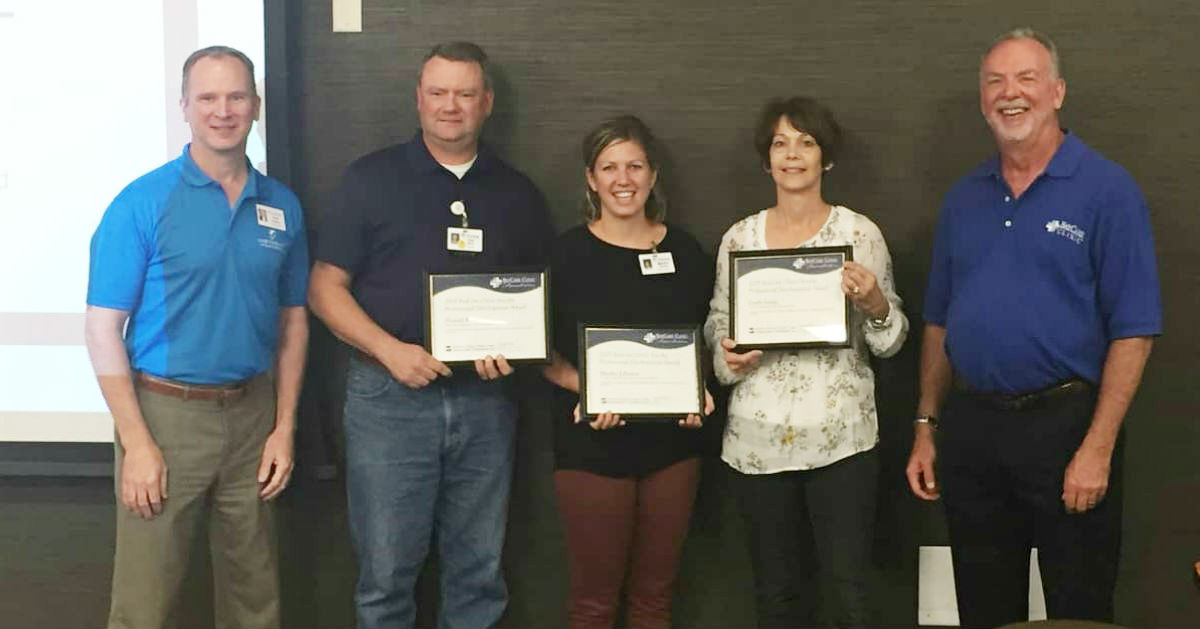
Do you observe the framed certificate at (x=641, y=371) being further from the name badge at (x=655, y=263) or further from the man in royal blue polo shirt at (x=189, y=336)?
the man in royal blue polo shirt at (x=189, y=336)

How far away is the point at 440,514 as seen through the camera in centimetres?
259

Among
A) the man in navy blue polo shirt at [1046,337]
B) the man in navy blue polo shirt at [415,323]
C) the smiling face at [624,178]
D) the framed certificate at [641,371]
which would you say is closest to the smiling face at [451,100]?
the man in navy blue polo shirt at [415,323]

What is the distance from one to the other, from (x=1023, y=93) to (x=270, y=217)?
1.69 metres

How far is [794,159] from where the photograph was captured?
2.39 metres

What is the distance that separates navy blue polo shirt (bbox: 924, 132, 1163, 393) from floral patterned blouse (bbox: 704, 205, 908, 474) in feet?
0.74

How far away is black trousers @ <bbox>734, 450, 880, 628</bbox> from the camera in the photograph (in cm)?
231

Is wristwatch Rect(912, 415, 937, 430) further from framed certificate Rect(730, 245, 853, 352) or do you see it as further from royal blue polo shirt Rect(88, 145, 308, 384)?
royal blue polo shirt Rect(88, 145, 308, 384)

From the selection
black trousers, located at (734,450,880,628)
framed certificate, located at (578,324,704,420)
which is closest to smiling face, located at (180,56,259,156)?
framed certificate, located at (578,324,704,420)

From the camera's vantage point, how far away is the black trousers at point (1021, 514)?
2195 millimetres

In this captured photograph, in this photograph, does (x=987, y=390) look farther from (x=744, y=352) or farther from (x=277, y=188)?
(x=277, y=188)

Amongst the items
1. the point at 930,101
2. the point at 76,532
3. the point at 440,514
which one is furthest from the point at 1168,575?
the point at 76,532

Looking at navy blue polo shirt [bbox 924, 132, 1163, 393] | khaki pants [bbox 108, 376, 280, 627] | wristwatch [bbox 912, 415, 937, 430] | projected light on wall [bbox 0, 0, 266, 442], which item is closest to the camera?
navy blue polo shirt [bbox 924, 132, 1163, 393]

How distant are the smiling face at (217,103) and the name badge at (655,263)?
3.09ft

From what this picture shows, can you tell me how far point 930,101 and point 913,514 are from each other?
1112 millimetres
